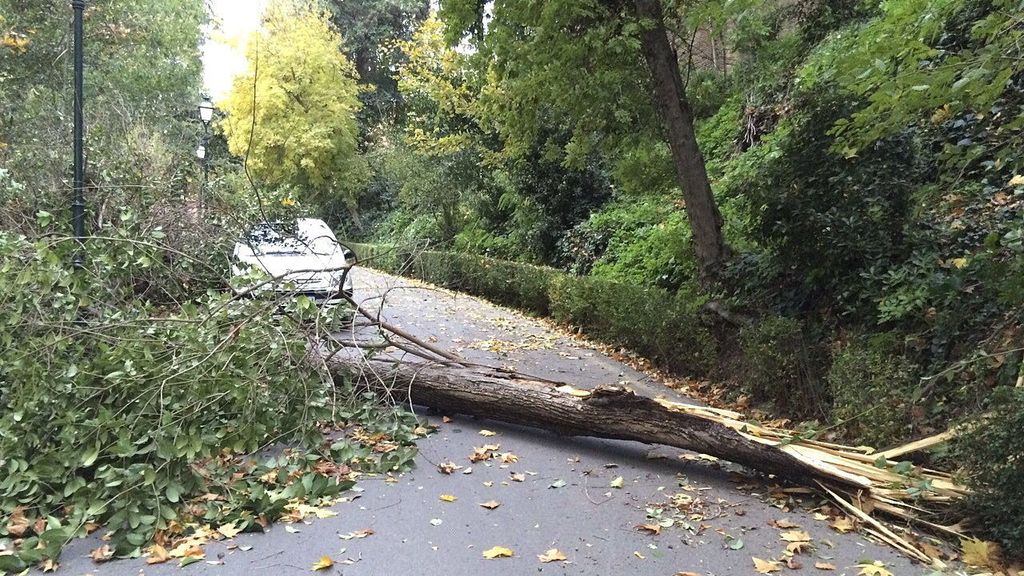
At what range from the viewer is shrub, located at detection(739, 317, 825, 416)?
5.61 metres

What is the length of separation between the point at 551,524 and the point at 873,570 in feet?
5.78

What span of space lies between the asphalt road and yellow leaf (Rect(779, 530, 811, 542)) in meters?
0.04

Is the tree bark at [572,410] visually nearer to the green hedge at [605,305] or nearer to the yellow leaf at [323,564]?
the green hedge at [605,305]

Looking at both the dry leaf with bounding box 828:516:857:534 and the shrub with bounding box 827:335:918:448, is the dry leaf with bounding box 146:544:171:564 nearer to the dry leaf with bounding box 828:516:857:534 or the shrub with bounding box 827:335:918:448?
the dry leaf with bounding box 828:516:857:534

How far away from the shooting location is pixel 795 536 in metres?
3.77

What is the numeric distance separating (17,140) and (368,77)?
23848mm

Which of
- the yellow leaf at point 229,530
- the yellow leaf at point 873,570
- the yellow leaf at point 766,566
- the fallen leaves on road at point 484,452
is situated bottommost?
the yellow leaf at point 229,530

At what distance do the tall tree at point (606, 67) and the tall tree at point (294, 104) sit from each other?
17.6 m

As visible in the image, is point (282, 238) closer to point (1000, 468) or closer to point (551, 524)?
point (551, 524)

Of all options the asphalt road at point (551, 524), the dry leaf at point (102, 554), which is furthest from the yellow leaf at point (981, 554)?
the dry leaf at point (102, 554)

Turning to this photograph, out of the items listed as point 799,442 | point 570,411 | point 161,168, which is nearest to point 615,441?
point 570,411

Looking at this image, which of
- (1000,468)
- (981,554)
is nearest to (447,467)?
(981,554)

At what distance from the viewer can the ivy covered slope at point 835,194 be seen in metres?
4.09

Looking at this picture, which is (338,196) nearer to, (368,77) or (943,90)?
(368,77)
